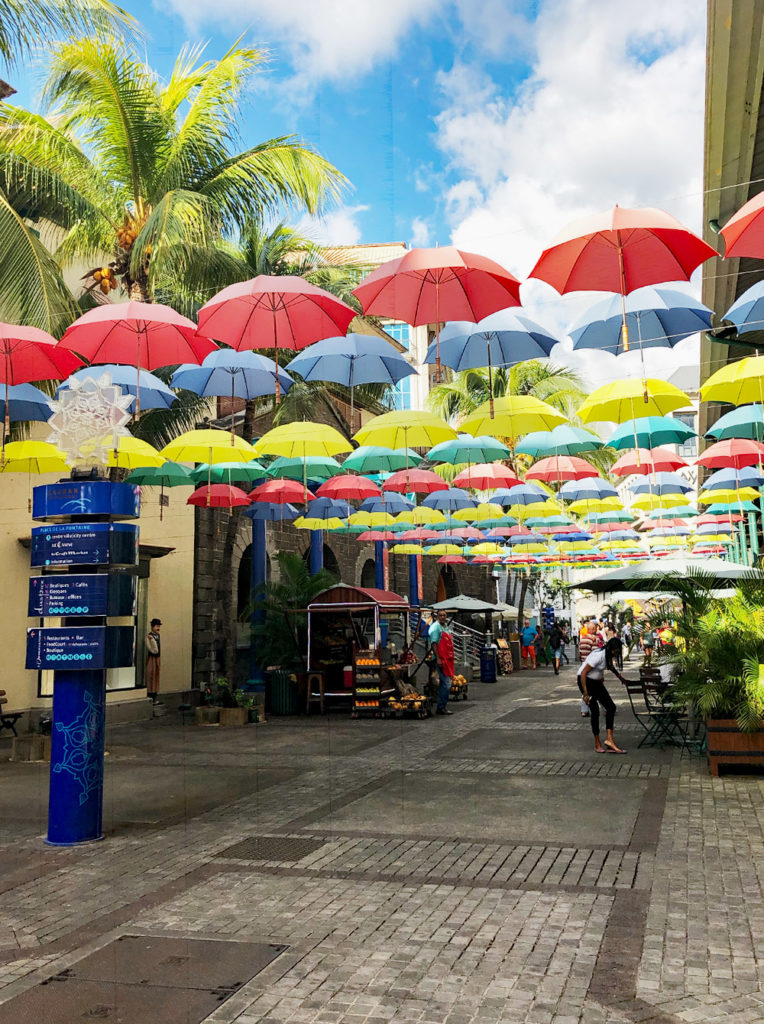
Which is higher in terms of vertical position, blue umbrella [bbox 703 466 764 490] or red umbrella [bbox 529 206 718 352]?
red umbrella [bbox 529 206 718 352]

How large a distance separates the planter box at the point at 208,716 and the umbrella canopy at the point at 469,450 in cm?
686

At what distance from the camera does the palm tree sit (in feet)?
45.3

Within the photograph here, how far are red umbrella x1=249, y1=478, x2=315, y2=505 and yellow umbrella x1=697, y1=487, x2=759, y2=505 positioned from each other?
9741 mm

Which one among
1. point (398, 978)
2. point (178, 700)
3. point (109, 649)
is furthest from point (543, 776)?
point (178, 700)

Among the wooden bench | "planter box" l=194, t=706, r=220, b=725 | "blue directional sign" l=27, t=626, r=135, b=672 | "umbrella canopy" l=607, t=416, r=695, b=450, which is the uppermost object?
"umbrella canopy" l=607, t=416, r=695, b=450

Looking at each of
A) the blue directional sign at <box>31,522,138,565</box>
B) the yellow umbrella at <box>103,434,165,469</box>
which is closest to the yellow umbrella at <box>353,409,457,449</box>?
the yellow umbrella at <box>103,434,165,469</box>

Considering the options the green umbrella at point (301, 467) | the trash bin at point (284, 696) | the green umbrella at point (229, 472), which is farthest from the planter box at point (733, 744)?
the trash bin at point (284, 696)

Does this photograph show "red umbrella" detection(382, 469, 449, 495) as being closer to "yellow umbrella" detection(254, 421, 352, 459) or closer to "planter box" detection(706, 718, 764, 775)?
"yellow umbrella" detection(254, 421, 352, 459)

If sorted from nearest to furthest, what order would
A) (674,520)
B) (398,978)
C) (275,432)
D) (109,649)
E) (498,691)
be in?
(398,978) → (109,649) → (275,432) → (498,691) → (674,520)

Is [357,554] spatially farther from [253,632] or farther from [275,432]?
[275,432]

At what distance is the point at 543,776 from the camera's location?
10.8 m

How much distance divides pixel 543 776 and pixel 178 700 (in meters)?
11.9

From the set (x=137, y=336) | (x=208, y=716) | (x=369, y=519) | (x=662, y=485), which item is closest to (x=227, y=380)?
(x=137, y=336)

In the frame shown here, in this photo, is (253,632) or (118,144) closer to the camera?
(118,144)
